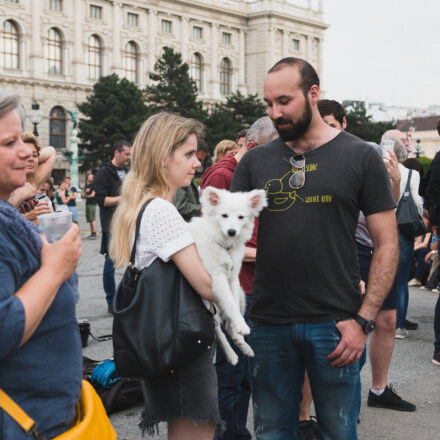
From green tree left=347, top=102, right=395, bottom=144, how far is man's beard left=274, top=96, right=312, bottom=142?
177ft

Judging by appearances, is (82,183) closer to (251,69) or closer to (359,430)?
(251,69)

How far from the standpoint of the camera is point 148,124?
251 centimetres

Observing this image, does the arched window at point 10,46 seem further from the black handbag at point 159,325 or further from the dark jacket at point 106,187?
the black handbag at point 159,325

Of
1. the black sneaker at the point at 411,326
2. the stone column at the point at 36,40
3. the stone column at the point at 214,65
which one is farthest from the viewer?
the stone column at the point at 214,65

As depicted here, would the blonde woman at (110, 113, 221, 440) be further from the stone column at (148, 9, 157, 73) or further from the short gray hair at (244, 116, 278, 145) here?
the stone column at (148, 9, 157, 73)

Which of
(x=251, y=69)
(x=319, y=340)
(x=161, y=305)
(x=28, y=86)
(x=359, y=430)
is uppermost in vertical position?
(x=251, y=69)

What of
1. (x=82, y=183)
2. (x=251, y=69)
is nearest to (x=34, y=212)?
(x=82, y=183)

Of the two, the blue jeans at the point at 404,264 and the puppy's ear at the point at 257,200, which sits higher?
the puppy's ear at the point at 257,200

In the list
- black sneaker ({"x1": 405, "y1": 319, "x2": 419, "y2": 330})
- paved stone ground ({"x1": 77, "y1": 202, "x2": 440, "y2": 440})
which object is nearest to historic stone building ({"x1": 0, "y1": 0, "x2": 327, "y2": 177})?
paved stone ground ({"x1": 77, "y1": 202, "x2": 440, "y2": 440})

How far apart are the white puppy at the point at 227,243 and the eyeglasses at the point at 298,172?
7.3 inches

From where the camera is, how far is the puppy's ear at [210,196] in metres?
2.86

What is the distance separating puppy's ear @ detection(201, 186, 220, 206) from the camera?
2857mm

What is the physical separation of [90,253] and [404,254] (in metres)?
9.78

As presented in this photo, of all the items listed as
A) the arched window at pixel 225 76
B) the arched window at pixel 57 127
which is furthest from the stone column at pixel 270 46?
the arched window at pixel 57 127
